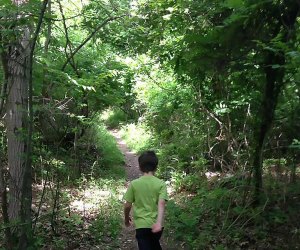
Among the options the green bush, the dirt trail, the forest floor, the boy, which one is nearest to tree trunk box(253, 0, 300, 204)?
the boy

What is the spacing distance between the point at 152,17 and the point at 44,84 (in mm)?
2724

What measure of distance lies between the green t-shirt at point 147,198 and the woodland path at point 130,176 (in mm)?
2745

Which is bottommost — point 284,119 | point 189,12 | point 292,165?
point 292,165

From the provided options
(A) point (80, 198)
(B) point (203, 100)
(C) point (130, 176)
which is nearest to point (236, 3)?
(B) point (203, 100)

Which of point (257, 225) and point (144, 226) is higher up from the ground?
point (144, 226)

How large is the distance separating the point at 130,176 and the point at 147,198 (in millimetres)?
10228

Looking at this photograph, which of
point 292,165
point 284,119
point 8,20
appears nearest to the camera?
point 8,20

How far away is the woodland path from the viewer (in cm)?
708

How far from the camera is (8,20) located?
4605mm

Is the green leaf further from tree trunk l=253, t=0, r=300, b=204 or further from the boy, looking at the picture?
the boy

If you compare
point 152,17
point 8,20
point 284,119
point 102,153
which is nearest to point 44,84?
point 8,20

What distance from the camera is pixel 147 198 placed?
4.12m

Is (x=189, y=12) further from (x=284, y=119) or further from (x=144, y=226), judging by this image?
(x=144, y=226)

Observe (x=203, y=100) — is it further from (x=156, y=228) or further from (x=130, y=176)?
(x=130, y=176)
